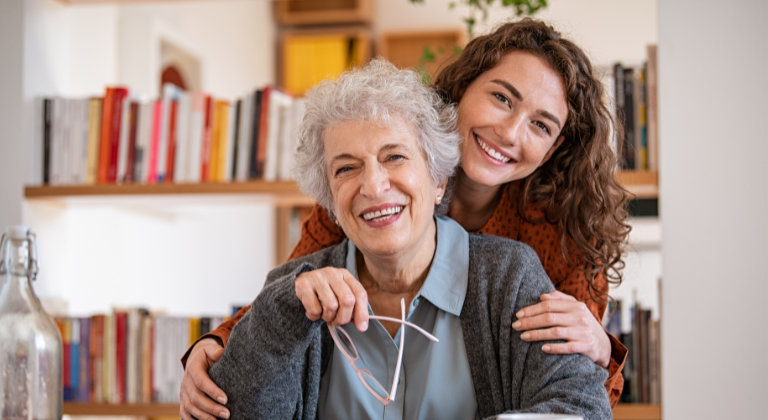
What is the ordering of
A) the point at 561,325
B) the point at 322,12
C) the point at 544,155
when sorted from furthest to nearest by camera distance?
1. the point at 322,12
2. the point at 544,155
3. the point at 561,325

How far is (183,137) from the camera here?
2.27 m

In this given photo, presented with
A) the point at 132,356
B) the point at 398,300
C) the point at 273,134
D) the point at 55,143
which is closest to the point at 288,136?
the point at 273,134

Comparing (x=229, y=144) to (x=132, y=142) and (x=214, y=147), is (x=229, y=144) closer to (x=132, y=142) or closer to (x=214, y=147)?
(x=214, y=147)

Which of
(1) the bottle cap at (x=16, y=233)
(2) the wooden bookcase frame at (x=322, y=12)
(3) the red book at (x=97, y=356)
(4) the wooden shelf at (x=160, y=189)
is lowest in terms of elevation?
(3) the red book at (x=97, y=356)

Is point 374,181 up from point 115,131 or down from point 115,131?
down

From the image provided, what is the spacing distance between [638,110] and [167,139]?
1488mm

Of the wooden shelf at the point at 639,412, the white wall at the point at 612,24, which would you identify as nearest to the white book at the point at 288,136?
the wooden shelf at the point at 639,412

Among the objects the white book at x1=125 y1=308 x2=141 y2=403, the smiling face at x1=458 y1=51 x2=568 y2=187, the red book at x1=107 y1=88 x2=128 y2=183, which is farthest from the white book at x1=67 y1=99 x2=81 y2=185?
the smiling face at x1=458 y1=51 x2=568 y2=187

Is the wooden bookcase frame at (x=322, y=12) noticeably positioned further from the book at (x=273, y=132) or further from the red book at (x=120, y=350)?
the red book at (x=120, y=350)

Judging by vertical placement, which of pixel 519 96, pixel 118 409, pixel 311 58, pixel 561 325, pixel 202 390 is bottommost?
pixel 118 409

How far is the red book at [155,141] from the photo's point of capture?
2260mm

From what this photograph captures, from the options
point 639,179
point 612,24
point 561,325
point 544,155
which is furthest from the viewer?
point 612,24

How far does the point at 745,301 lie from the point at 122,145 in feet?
6.30

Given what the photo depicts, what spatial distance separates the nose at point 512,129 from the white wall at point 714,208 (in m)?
0.60
